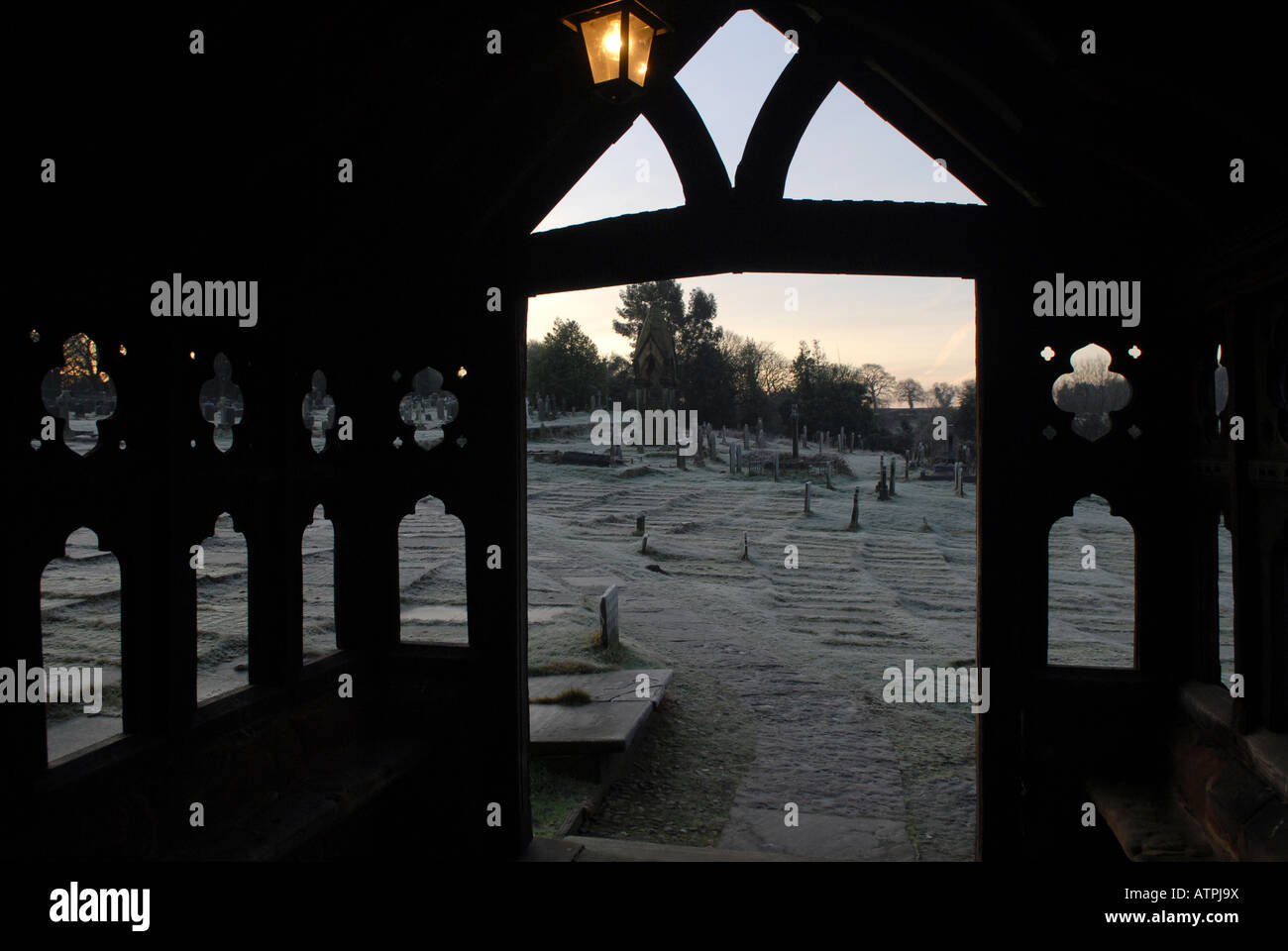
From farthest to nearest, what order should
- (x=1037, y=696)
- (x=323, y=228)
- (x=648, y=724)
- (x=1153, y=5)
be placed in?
(x=648, y=724)
(x=1037, y=696)
(x=323, y=228)
(x=1153, y=5)

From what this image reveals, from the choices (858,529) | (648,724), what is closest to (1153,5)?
(648,724)

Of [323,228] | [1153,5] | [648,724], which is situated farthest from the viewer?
[648,724]

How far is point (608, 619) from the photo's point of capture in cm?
995

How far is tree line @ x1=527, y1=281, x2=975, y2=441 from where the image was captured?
1912 inches

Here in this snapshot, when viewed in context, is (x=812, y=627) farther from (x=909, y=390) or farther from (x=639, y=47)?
(x=909, y=390)

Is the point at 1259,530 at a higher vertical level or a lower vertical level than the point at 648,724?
higher

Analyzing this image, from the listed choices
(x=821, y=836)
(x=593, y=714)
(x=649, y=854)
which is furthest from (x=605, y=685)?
(x=649, y=854)

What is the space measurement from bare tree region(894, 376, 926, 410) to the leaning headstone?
87.9m

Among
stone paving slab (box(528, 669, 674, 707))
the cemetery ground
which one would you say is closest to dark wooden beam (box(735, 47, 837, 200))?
the cemetery ground

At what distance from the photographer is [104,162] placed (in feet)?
9.57

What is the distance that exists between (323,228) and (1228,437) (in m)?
4.52
